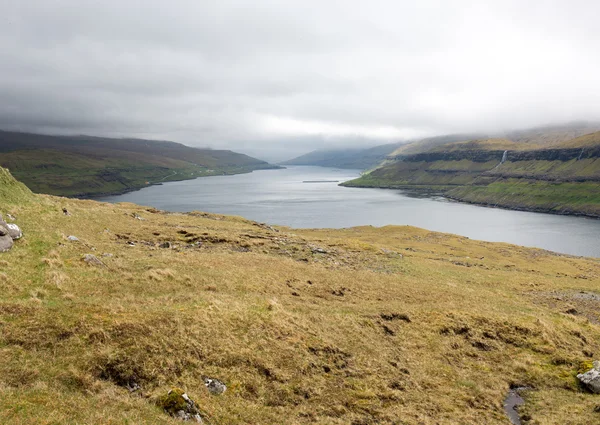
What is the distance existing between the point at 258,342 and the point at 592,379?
19458mm

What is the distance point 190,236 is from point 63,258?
20.6 m

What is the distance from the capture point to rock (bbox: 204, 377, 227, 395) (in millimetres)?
16500

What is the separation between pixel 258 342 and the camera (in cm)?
1991

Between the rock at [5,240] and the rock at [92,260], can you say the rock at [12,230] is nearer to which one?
the rock at [5,240]

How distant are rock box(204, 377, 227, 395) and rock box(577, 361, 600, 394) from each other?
20.7 m

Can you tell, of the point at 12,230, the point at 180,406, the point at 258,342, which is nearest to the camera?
the point at 180,406

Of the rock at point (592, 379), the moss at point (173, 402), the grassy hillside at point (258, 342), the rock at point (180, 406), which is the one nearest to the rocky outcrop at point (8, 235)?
the grassy hillside at point (258, 342)

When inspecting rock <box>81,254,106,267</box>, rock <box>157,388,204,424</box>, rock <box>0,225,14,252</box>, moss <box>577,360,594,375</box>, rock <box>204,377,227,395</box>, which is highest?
rock <box>0,225,14,252</box>

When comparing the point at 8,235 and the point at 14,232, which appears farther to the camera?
the point at 14,232

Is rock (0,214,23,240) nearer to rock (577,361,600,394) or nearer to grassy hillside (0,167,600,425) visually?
grassy hillside (0,167,600,425)

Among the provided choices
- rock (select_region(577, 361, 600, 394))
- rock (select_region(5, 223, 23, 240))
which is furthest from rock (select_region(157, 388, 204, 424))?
rock (select_region(577, 361, 600, 394))

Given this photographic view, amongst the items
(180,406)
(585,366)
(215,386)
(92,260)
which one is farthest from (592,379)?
(92,260)

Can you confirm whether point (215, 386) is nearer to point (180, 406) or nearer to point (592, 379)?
point (180, 406)

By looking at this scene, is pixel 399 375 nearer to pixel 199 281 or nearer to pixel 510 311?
pixel 199 281
